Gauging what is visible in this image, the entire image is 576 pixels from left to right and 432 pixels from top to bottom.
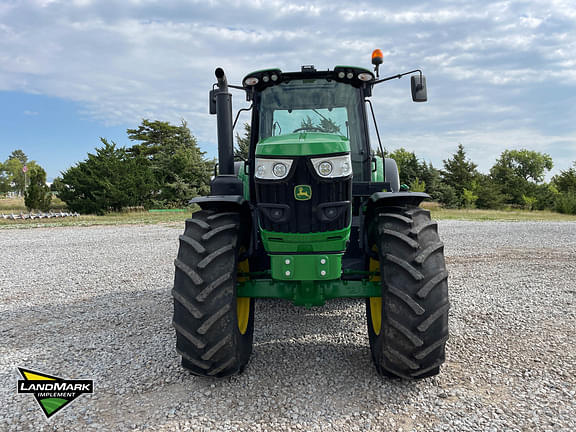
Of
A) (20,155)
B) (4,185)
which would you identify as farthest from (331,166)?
(20,155)

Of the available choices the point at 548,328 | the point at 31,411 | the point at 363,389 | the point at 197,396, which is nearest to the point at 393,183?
the point at 548,328

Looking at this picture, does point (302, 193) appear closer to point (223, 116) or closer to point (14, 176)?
point (223, 116)

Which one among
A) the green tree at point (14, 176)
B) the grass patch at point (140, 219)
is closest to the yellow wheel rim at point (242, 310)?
the grass patch at point (140, 219)

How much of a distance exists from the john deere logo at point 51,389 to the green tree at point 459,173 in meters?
45.2

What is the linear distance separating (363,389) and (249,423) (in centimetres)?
88

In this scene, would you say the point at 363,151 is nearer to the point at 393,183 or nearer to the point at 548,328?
the point at 393,183

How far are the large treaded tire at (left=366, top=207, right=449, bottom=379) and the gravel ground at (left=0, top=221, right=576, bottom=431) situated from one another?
248 millimetres

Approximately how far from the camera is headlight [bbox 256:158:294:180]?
2781 mm

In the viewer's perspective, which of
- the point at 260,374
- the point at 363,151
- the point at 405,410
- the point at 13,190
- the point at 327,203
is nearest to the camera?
the point at 405,410

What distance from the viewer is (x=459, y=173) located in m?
44.2

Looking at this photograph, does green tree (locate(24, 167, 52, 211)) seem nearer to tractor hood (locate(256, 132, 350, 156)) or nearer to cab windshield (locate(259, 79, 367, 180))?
cab windshield (locate(259, 79, 367, 180))

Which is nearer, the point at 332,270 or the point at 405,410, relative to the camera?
the point at 405,410

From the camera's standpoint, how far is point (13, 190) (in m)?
83.8

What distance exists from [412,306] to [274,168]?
1329 millimetres
